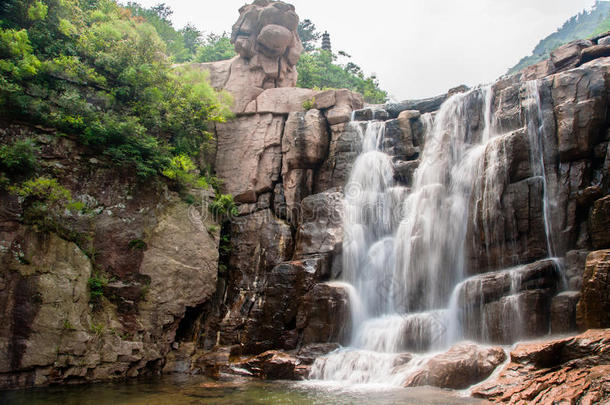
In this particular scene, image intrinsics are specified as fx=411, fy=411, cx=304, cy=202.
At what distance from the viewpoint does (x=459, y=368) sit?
892cm

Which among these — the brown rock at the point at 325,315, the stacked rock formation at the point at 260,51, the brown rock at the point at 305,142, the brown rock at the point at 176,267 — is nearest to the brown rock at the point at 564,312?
the brown rock at the point at 325,315

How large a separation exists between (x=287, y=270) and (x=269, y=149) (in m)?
7.51

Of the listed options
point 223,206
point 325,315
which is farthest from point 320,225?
point 223,206

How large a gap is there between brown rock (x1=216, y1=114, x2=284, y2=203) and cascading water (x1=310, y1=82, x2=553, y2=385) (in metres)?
4.09

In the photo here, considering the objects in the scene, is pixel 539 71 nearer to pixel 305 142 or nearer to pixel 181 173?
pixel 305 142

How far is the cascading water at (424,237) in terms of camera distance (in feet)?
36.2

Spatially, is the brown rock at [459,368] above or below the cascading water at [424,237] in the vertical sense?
below

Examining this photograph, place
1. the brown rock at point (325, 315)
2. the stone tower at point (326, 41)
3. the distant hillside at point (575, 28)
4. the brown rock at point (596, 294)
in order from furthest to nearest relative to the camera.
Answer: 1. the distant hillside at point (575, 28)
2. the stone tower at point (326, 41)
3. the brown rock at point (325, 315)
4. the brown rock at point (596, 294)

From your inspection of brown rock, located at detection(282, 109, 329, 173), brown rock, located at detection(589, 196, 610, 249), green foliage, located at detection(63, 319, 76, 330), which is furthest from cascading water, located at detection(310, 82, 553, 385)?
green foliage, located at detection(63, 319, 76, 330)

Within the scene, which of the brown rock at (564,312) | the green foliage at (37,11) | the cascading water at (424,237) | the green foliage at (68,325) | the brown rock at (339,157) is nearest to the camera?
the brown rock at (564,312)

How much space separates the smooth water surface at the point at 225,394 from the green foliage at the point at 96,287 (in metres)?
2.50

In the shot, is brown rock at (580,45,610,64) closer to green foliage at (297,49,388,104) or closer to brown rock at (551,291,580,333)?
brown rock at (551,291,580,333)

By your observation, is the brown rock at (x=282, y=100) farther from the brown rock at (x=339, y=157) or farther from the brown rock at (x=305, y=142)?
the brown rock at (x=339, y=157)

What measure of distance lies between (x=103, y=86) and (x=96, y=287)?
25.9 feet
